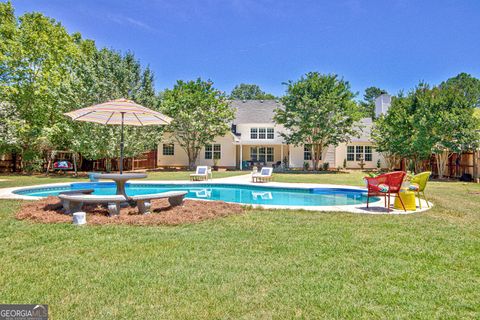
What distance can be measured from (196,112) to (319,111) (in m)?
10.3

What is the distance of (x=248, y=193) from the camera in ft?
47.0

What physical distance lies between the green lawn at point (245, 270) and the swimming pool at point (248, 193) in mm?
4896

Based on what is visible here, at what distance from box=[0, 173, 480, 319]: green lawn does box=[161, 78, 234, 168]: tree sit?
20515 mm

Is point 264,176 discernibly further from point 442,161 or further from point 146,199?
point 442,161

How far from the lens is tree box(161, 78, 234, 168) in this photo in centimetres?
2636

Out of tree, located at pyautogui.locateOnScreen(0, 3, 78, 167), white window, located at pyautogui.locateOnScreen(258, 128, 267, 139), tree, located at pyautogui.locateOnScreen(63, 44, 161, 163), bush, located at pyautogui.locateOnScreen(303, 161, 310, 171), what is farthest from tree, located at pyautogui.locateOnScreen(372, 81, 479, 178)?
tree, located at pyautogui.locateOnScreen(0, 3, 78, 167)

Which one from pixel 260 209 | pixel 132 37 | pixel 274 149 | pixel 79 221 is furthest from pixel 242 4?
pixel 274 149

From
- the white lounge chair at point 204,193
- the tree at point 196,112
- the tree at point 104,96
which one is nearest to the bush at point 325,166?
the tree at point 196,112

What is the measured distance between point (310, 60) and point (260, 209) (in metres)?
23.4

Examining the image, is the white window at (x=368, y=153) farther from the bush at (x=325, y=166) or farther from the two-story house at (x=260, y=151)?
the bush at (x=325, y=166)

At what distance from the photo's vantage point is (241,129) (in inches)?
1264

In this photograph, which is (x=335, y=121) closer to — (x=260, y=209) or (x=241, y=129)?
(x=241, y=129)

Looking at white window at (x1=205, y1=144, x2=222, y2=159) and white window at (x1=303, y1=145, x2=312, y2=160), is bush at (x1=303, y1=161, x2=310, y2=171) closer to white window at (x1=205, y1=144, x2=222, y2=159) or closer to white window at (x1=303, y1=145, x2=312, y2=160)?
white window at (x1=303, y1=145, x2=312, y2=160)

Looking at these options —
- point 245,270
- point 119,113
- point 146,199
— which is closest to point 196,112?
point 119,113
